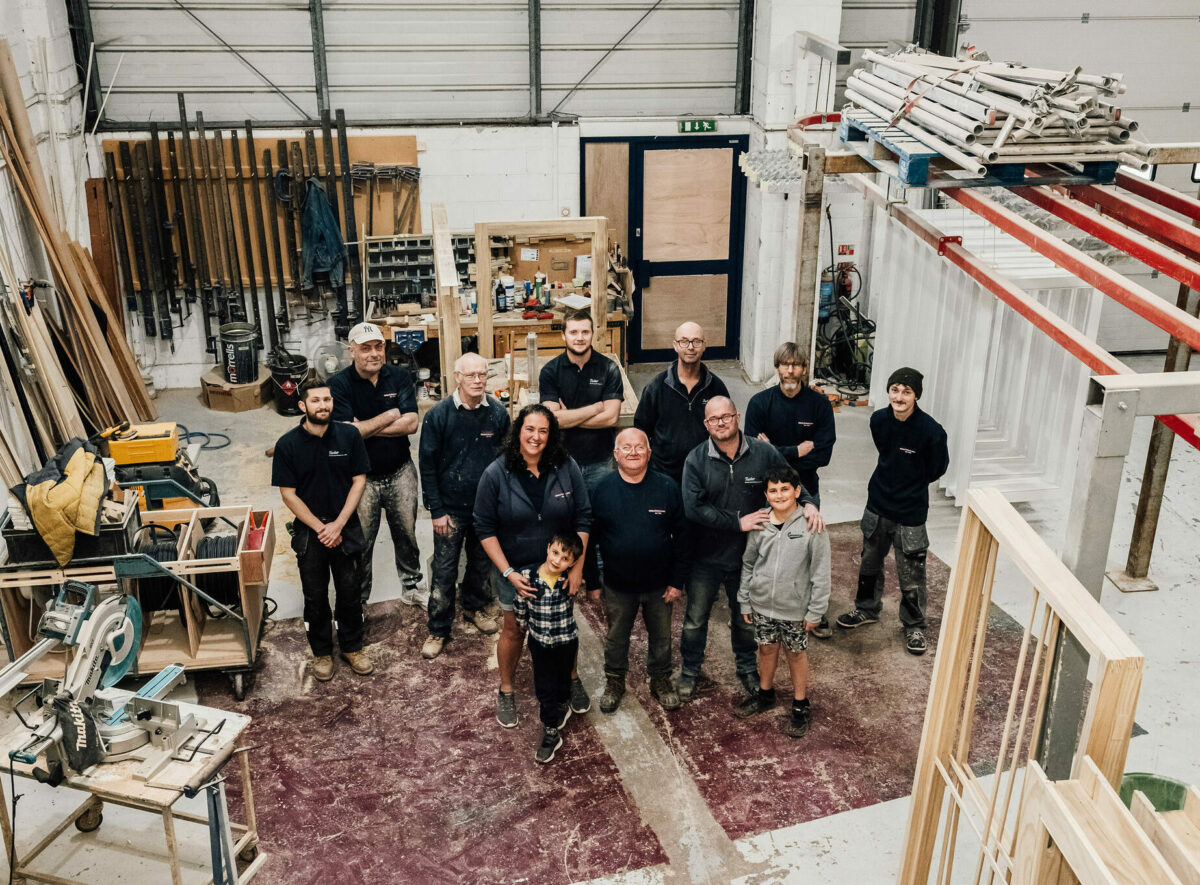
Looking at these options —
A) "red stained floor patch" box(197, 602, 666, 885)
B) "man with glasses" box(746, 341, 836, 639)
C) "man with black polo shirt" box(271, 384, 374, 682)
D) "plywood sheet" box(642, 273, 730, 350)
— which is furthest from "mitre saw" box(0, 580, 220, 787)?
"plywood sheet" box(642, 273, 730, 350)

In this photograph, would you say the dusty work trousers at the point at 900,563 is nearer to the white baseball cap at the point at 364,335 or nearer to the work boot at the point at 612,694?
the work boot at the point at 612,694

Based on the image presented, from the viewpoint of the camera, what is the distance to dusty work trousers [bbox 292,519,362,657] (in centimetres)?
577

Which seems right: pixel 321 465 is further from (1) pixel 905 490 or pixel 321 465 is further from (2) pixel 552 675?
(1) pixel 905 490

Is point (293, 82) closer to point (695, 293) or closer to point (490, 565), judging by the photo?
point (695, 293)

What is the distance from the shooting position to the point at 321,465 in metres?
5.68

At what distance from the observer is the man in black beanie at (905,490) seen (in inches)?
233

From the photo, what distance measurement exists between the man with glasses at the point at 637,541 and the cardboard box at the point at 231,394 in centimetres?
535

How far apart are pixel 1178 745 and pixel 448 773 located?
3582mm

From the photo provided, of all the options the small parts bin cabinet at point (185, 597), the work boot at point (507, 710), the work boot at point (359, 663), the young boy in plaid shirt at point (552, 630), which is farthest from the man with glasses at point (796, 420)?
the small parts bin cabinet at point (185, 597)

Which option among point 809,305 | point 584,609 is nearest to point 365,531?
point 584,609

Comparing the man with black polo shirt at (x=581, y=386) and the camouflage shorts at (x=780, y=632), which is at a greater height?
the man with black polo shirt at (x=581, y=386)

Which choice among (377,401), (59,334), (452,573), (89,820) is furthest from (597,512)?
(59,334)

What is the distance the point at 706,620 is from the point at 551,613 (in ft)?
3.19

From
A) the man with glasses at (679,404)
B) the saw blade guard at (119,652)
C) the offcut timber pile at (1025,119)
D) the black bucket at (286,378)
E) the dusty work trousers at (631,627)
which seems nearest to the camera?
the offcut timber pile at (1025,119)
